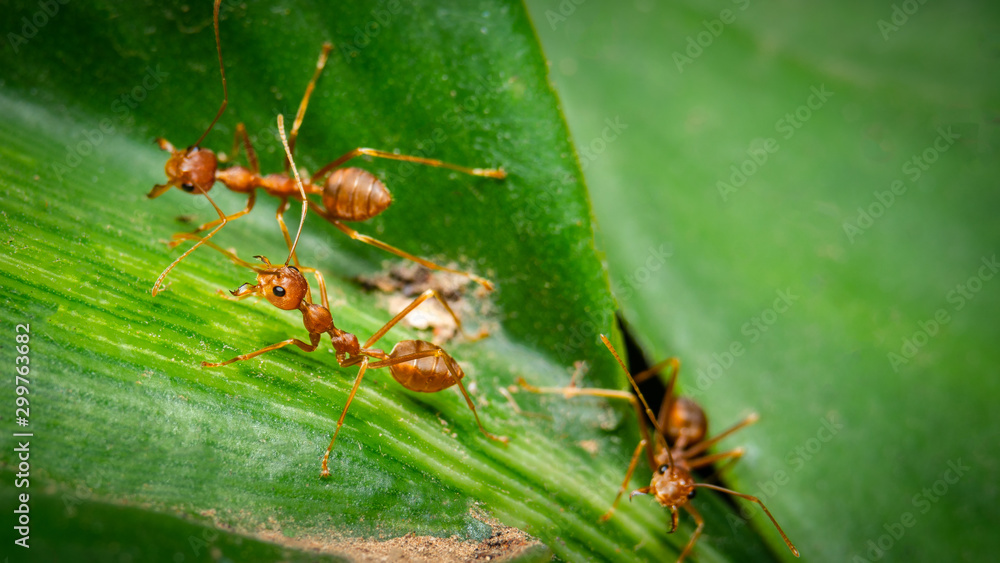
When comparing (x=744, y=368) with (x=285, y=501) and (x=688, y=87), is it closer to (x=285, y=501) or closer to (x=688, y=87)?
(x=688, y=87)

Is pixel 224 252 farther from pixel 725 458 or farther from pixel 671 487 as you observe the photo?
pixel 725 458

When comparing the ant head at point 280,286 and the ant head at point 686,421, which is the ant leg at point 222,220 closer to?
the ant head at point 280,286

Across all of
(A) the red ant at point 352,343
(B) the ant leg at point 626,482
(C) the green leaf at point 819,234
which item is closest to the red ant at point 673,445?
(B) the ant leg at point 626,482

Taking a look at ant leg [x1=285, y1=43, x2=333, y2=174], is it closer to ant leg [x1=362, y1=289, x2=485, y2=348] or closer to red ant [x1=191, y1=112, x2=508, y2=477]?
red ant [x1=191, y1=112, x2=508, y2=477]

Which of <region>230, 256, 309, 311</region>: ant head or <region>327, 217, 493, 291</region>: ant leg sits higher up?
<region>327, 217, 493, 291</region>: ant leg

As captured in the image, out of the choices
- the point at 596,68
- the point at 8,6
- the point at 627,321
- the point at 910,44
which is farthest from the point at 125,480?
the point at 910,44

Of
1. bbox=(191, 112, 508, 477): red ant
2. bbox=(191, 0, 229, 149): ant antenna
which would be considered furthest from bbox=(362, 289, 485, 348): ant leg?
bbox=(191, 0, 229, 149): ant antenna
